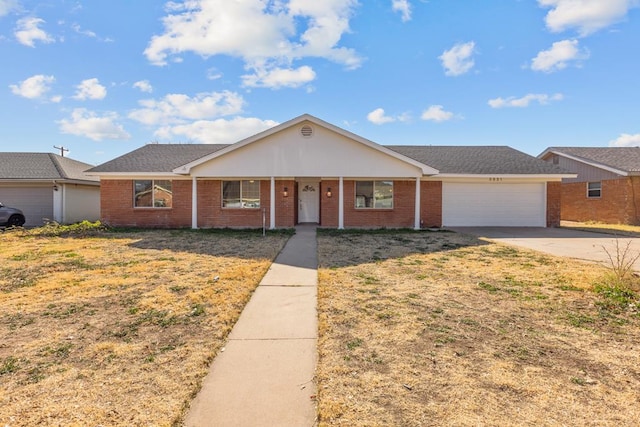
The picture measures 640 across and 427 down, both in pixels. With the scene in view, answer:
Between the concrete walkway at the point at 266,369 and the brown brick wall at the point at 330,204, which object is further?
the brown brick wall at the point at 330,204

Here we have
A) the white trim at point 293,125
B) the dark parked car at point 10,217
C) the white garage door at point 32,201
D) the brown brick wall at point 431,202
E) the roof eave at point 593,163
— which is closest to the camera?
the white trim at point 293,125

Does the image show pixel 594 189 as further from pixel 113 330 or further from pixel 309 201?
pixel 113 330

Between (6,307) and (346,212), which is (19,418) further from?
(346,212)

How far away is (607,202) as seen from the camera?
2033 centimetres

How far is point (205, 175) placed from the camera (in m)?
16.1

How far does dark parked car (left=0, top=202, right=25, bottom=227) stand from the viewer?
57.7ft

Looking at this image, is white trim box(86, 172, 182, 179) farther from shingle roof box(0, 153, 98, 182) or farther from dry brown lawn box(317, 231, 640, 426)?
dry brown lawn box(317, 231, 640, 426)

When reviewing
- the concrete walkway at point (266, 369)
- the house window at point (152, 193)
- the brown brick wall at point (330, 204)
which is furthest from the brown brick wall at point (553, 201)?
the house window at point (152, 193)

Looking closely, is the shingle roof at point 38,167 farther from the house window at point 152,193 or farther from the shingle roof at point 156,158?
the house window at point 152,193

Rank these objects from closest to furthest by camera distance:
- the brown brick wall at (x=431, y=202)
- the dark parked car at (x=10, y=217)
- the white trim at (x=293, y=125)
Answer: the white trim at (x=293, y=125) → the brown brick wall at (x=431, y=202) → the dark parked car at (x=10, y=217)

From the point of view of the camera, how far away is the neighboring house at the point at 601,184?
763 inches

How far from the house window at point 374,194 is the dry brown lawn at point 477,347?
8990 millimetres

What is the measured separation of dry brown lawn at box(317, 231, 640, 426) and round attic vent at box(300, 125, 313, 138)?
29.6 feet

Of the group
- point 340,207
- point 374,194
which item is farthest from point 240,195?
point 374,194
